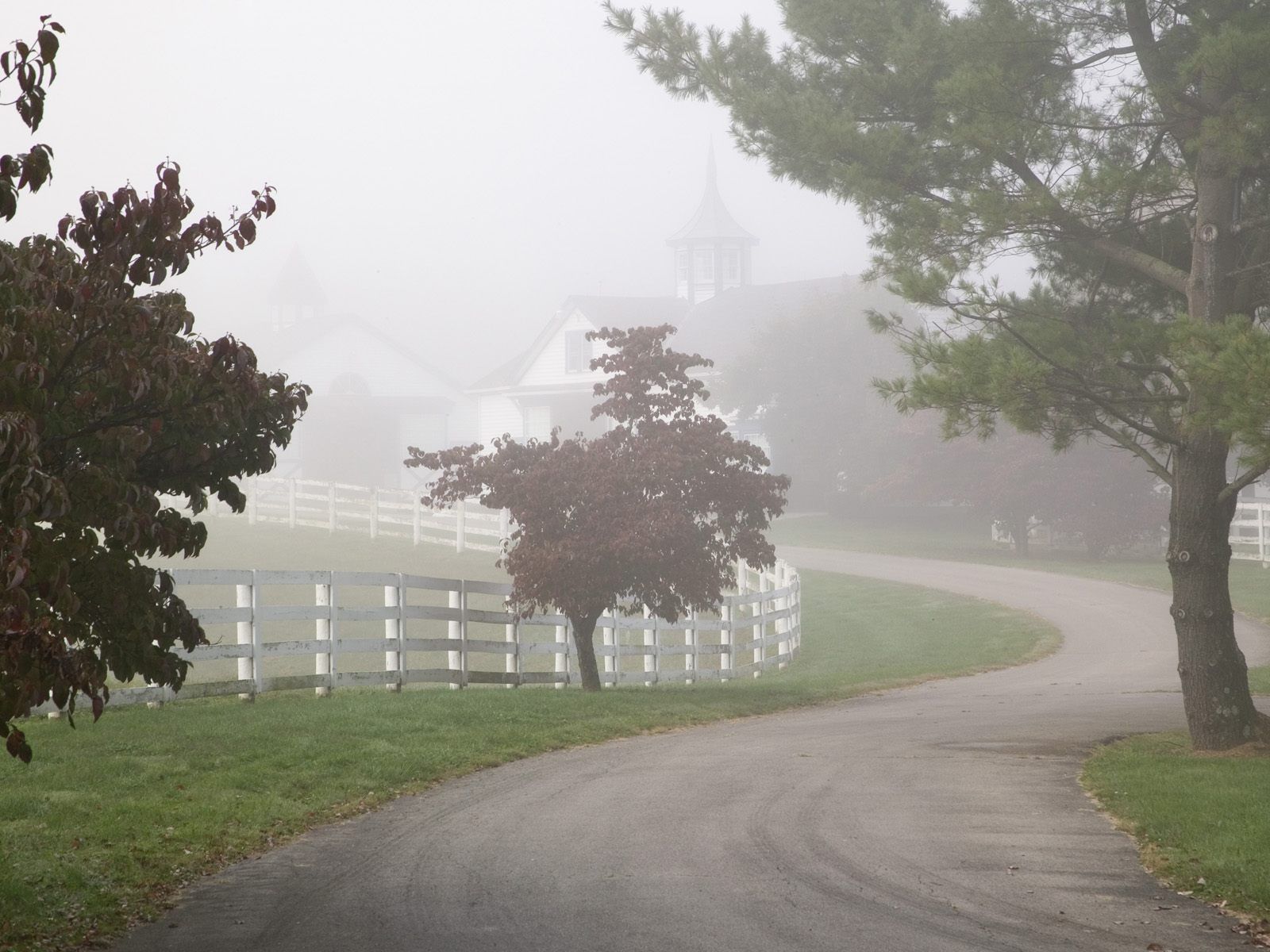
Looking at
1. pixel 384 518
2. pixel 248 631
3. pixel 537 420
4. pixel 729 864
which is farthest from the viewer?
pixel 537 420

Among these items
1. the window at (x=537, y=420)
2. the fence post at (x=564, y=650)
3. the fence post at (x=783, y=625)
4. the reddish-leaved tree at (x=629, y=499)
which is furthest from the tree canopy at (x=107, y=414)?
the window at (x=537, y=420)

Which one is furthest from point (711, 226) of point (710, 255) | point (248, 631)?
point (248, 631)

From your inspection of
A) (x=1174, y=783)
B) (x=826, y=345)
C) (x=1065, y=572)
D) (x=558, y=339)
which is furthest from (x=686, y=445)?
(x=558, y=339)

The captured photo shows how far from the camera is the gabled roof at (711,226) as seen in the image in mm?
102625

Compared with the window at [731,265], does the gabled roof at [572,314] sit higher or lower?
lower

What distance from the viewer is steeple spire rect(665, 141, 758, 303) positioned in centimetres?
10238

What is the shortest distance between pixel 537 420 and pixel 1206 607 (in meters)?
53.5

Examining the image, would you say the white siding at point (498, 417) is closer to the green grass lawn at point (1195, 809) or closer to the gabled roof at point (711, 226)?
the gabled roof at point (711, 226)

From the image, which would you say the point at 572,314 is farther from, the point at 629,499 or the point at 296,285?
the point at 629,499

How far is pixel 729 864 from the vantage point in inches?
301

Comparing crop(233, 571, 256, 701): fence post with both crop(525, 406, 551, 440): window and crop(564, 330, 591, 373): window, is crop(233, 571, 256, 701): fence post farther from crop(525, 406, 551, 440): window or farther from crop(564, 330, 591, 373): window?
crop(525, 406, 551, 440): window

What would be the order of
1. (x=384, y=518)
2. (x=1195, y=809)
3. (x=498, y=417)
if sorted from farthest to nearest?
1. (x=498, y=417)
2. (x=384, y=518)
3. (x=1195, y=809)

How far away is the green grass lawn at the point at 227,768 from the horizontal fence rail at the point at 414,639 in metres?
0.45

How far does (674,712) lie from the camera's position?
50.0 ft
